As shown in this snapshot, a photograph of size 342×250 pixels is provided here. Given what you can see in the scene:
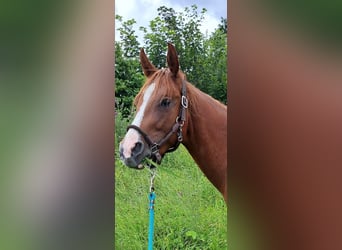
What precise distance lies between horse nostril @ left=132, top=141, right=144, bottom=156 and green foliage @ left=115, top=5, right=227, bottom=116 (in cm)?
15

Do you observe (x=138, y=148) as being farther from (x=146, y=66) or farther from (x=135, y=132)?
(x=146, y=66)

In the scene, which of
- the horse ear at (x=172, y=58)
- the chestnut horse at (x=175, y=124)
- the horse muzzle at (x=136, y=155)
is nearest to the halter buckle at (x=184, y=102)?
the chestnut horse at (x=175, y=124)

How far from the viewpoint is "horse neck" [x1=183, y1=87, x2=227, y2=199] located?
5.08 ft

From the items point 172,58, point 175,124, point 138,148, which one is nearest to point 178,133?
point 175,124

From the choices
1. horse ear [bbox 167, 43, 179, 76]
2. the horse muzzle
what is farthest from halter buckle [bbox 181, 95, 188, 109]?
the horse muzzle

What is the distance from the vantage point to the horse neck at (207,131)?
1550mm

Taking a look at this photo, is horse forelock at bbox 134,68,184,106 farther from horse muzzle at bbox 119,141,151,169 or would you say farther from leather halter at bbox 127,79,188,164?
horse muzzle at bbox 119,141,151,169

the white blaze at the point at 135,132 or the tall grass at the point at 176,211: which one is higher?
the white blaze at the point at 135,132

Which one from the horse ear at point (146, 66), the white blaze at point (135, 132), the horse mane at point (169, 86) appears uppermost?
the horse ear at point (146, 66)

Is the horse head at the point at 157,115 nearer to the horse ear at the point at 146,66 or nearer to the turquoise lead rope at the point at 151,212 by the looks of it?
the horse ear at the point at 146,66
